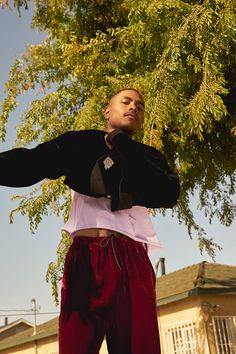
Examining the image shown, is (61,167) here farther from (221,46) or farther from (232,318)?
(232,318)

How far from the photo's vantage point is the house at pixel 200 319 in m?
12.3

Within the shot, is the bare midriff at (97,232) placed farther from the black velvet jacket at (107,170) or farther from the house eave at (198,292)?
the house eave at (198,292)

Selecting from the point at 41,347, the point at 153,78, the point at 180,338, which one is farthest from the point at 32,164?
the point at 41,347

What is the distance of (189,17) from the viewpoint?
19.0 feet

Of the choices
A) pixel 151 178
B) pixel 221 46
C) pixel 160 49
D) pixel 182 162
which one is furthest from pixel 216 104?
pixel 151 178

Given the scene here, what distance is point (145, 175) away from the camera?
2.04m

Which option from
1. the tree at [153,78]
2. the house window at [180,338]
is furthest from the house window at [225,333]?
the tree at [153,78]

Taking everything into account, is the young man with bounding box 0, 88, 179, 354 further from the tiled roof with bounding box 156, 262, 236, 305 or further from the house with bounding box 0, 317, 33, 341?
the house with bounding box 0, 317, 33, 341

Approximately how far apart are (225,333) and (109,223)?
38.2 ft

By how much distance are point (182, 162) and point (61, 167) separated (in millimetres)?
6217

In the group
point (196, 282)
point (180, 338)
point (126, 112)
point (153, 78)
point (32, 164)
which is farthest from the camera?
point (196, 282)

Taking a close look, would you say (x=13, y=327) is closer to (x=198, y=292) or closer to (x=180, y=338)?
(x=180, y=338)

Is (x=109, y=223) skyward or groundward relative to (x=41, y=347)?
groundward

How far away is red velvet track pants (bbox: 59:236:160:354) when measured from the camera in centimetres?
180
